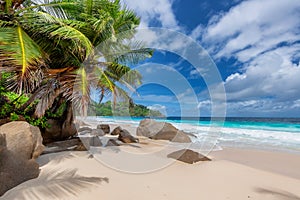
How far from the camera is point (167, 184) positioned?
386 cm

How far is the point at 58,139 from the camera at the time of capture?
7504 mm

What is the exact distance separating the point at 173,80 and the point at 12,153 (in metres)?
7.77

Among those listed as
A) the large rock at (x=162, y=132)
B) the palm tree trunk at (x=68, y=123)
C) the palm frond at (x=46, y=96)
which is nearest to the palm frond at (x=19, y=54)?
the palm frond at (x=46, y=96)

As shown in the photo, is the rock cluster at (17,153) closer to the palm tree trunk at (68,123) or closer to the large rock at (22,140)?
the large rock at (22,140)

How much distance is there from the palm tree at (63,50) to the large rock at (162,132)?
429 cm

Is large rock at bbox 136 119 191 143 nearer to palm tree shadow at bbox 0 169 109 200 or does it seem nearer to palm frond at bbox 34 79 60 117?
palm frond at bbox 34 79 60 117

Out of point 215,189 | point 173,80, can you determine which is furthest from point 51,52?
point 215,189

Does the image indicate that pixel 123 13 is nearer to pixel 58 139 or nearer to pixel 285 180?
pixel 58 139

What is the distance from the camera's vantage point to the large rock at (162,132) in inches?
448

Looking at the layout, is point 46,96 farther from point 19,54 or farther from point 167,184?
point 167,184

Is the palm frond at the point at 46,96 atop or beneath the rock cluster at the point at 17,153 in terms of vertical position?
atop

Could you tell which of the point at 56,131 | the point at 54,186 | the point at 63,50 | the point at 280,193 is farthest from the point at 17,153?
the point at 280,193

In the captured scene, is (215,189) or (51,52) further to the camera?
Result: (51,52)

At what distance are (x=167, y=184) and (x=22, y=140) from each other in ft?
9.59
